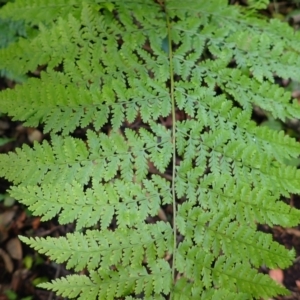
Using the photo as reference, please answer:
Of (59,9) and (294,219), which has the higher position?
(59,9)

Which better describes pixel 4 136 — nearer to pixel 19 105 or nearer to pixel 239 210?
pixel 19 105

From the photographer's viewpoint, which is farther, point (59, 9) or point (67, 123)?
point (59, 9)

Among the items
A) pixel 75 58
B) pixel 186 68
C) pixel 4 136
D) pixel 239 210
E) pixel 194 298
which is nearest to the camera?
pixel 194 298

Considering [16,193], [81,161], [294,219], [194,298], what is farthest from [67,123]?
[294,219]

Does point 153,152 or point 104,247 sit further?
point 153,152

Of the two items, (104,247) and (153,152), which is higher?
(153,152)

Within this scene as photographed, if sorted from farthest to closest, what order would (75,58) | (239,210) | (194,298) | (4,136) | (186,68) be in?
(4,136) < (75,58) < (186,68) < (239,210) < (194,298)

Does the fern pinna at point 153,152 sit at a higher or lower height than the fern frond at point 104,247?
higher

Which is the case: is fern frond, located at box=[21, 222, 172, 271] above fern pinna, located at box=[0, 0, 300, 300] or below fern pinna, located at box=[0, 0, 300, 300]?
below
